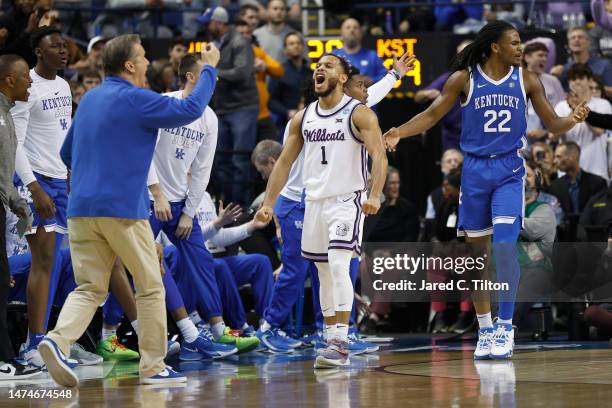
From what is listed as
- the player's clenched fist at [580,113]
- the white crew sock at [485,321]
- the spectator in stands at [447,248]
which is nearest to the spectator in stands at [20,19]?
the spectator in stands at [447,248]

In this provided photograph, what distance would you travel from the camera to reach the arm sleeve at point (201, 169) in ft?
33.9

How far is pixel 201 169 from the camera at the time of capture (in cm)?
1044

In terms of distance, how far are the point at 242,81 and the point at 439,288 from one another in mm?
3585

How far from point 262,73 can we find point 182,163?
19.1ft

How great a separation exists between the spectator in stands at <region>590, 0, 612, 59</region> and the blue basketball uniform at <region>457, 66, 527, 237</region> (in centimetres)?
623

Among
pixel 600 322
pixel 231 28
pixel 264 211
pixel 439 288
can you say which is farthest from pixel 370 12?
pixel 264 211

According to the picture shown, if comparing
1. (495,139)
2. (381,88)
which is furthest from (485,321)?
(381,88)

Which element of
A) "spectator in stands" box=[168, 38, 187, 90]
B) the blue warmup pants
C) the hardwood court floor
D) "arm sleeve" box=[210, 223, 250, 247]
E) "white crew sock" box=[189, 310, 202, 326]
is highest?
"spectator in stands" box=[168, 38, 187, 90]

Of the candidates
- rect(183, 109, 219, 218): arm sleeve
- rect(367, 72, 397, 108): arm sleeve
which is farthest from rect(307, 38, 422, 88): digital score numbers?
rect(183, 109, 219, 218): arm sleeve

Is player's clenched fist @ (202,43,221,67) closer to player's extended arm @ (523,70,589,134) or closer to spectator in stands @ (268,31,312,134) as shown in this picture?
player's extended arm @ (523,70,589,134)

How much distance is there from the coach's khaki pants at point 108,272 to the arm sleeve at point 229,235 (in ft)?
11.4

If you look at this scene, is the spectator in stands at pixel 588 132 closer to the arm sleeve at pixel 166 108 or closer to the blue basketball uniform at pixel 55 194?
the blue basketball uniform at pixel 55 194

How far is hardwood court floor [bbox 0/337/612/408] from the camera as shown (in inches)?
284

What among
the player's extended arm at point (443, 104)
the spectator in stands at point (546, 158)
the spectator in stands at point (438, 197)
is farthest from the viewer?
the spectator in stands at point (438, 197)
